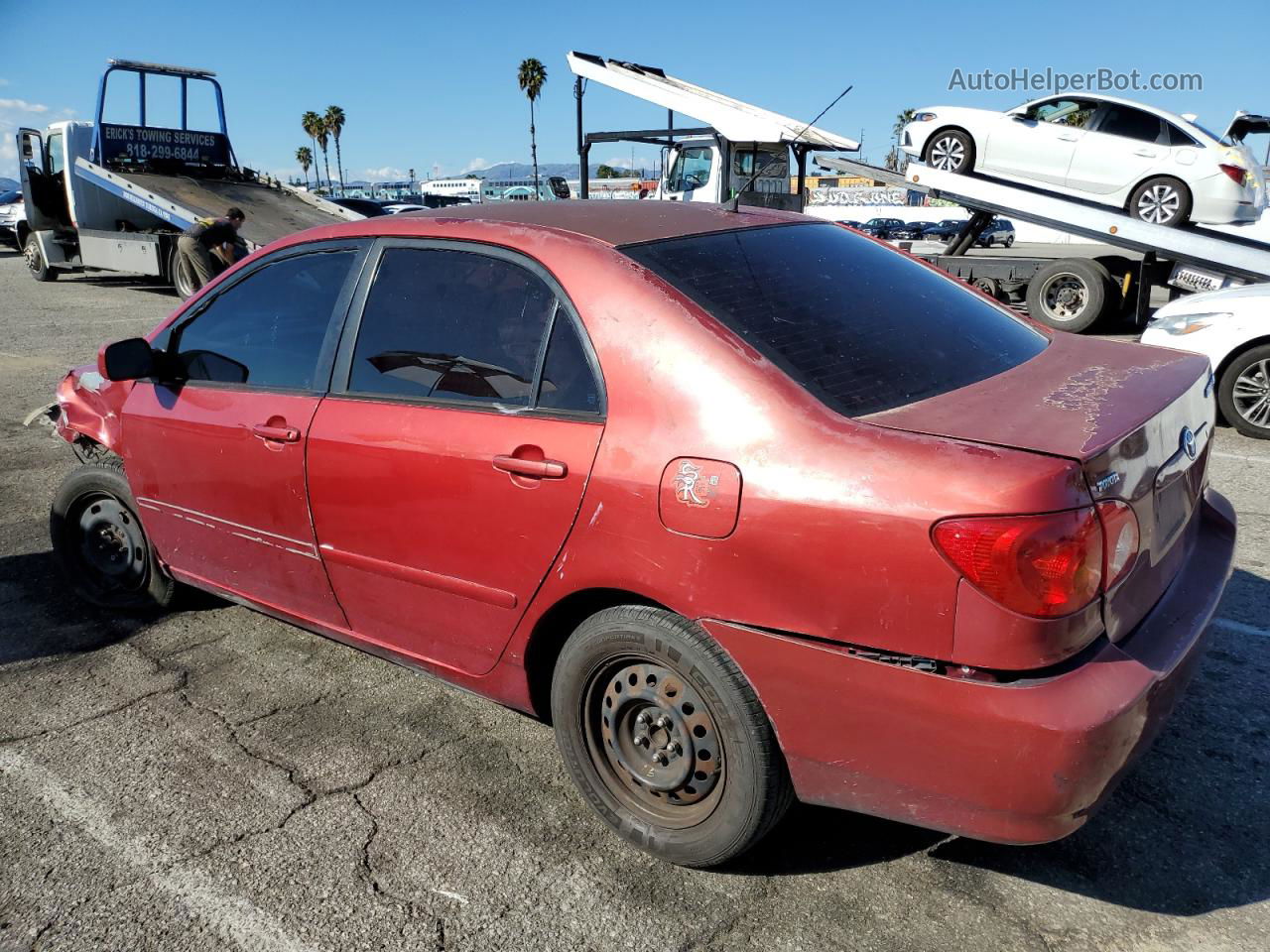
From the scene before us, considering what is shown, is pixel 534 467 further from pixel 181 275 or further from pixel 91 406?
pixel 181 275

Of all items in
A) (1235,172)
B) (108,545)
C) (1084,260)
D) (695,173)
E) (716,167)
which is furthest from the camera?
(695,173)

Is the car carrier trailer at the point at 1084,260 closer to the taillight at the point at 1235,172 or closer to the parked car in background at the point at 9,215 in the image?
the taillight at the point at 1235,172

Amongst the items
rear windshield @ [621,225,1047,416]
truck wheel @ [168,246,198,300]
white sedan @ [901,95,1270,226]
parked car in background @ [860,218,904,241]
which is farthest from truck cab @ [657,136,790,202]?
parked car in background @ [860,218,904,241]

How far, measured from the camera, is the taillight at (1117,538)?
6.64ft

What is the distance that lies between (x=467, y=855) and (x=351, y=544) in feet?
3.22

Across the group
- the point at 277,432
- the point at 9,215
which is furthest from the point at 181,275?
the point at 9,215

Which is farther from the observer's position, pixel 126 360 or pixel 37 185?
pixel 37 185

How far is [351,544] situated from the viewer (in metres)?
2.98

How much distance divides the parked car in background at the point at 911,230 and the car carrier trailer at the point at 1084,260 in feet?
110

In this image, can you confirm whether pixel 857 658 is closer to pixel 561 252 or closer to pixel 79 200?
pixel 561 252

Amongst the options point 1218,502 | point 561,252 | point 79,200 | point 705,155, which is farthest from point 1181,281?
point 79,200

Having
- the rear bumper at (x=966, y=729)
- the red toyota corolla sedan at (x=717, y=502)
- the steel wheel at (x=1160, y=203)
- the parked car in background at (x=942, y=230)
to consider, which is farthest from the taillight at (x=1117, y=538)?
the parked car in background at (x=942, y=230)

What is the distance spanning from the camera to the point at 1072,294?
39.4 ft

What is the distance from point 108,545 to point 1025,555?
371cm
